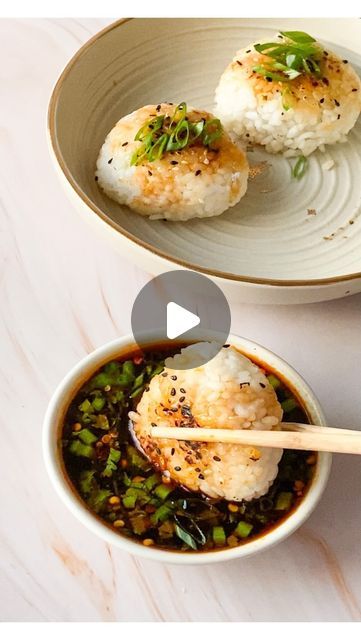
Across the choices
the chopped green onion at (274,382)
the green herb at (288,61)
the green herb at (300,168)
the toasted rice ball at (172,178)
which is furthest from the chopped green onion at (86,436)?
the green herb at (288,61)

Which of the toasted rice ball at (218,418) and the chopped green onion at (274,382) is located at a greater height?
the toasted rice ball at (218,418)

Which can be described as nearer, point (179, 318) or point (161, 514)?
point (161, 514)

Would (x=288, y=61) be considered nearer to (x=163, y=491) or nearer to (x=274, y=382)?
(x=274, y=382)

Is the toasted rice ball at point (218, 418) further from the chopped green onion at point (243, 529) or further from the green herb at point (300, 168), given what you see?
the green herb at point (300, 168)

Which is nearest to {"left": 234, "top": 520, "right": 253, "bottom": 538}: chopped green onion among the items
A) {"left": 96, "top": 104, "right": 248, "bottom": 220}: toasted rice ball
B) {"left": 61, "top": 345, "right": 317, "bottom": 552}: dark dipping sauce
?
{"left": 61, "top": 345, "right": 317, "bottom": 552}: dark dipping sauce

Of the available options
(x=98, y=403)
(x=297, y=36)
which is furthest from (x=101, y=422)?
(x=297, y=36)

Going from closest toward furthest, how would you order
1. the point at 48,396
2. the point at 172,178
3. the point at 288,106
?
the point at 48,396 → the point at 172,178 → the point at 288,106
